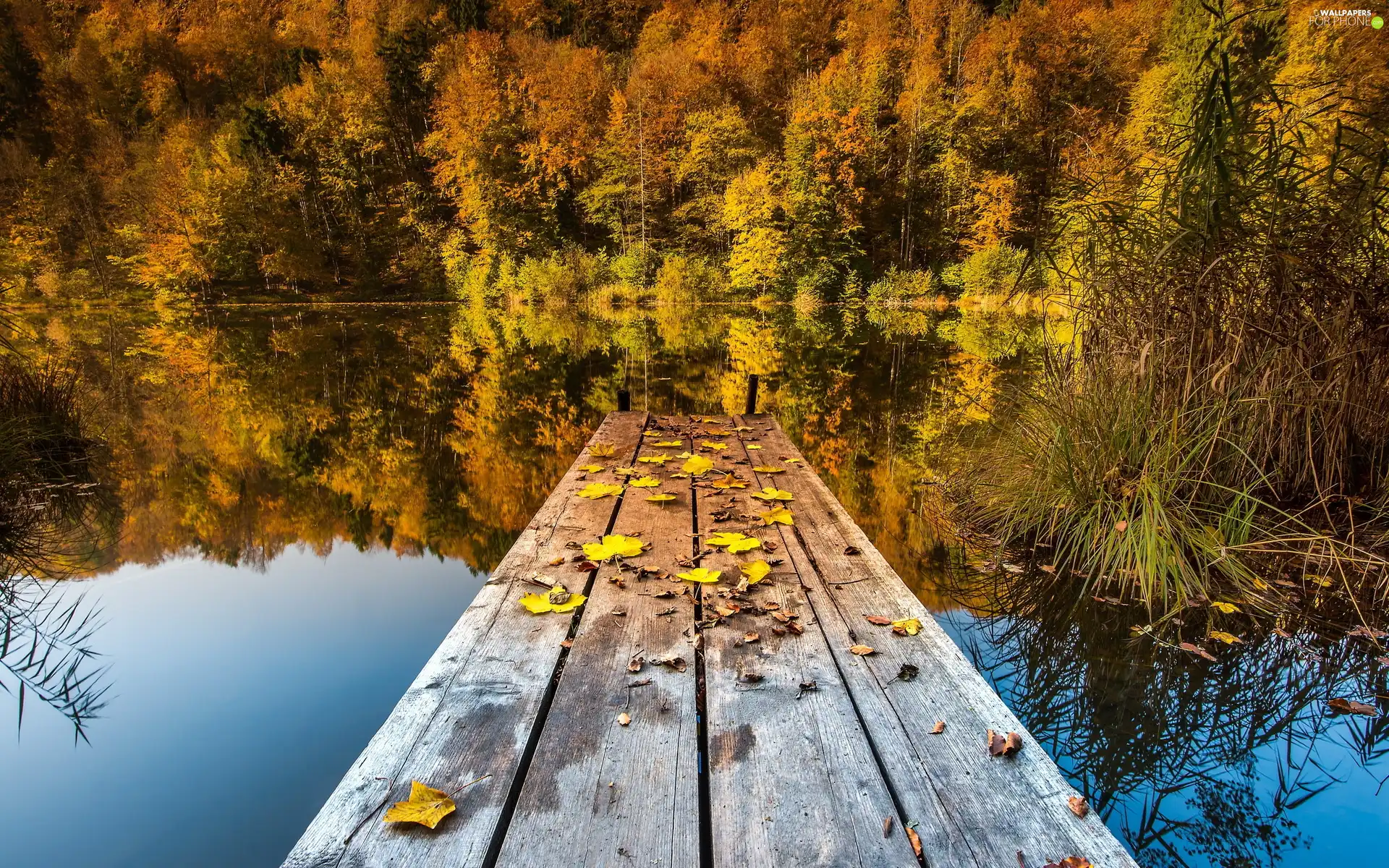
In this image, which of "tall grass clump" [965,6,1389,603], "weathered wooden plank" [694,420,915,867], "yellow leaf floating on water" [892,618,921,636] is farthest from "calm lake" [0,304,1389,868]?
"weathered wooden plank" [694,420,915,867]

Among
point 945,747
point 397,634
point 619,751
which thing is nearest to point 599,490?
point 397,634

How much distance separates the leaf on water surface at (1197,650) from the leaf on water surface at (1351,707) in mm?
309

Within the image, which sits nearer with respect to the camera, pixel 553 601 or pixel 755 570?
pixel 553 601

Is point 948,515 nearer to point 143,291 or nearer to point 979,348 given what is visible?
point 979,348

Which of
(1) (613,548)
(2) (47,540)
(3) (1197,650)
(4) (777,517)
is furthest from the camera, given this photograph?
(2) (47,540)

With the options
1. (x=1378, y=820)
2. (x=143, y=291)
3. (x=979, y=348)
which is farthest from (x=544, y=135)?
(x=1378, y=820)

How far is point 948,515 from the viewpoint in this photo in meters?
4.12

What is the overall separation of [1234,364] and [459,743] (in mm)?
3220

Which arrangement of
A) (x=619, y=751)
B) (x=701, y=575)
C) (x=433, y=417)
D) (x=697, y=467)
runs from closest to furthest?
(x=619, y=751), (x=701, y=575), (x=697, y=467), (x=433, y=417)

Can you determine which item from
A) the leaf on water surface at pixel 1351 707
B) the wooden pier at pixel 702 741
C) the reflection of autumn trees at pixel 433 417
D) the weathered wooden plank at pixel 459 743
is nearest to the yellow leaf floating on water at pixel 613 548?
the wooden pier at pixel 702 741

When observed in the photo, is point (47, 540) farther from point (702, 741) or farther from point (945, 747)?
point (945, 747)

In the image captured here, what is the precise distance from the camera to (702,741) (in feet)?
4.56

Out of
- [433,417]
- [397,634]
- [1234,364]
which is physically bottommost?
[397,634]

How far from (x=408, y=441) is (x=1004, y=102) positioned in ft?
79.4
